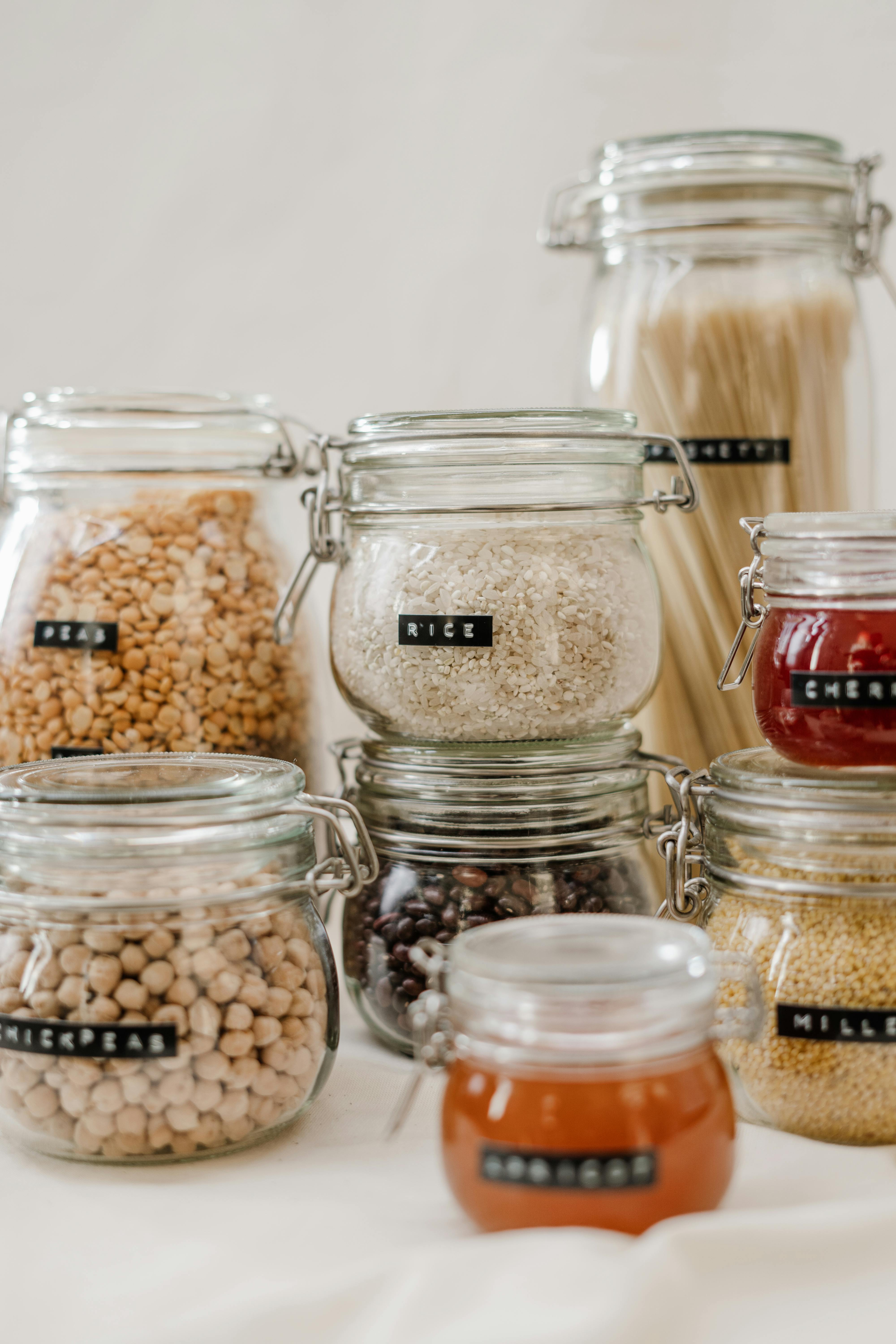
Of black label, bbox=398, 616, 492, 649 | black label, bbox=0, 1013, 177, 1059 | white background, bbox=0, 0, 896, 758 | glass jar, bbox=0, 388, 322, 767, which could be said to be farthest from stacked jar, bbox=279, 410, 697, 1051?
white background, bbox=0, 0, 896, 758

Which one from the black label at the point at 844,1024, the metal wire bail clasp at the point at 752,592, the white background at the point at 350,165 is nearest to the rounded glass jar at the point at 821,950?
the black label at the point at 844,1024

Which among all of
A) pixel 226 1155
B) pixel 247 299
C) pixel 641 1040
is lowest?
pixel 226 1155

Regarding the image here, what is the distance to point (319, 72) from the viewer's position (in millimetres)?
1466

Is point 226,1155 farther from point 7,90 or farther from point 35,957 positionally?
point 7,90

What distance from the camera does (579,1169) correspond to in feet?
2.20

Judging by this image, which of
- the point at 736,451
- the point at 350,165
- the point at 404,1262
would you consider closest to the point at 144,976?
the point at 404,1262

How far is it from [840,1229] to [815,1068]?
122mm

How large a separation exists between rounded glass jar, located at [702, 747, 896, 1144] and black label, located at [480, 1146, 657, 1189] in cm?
19

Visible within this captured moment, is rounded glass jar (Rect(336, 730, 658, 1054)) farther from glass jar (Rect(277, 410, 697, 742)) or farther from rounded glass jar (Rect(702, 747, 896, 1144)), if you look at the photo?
rounded glass jar (Rect(702, 747, 896, 1144))

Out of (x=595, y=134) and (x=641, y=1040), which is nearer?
(x=641, y=1040)

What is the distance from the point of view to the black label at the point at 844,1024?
2.65ft

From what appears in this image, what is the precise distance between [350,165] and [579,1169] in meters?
1.14

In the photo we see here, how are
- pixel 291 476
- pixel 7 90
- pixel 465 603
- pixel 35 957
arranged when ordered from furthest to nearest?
1. pixel 7 90
2. pixel 291 476
3. pixel 465 603
4. pixel 35 957

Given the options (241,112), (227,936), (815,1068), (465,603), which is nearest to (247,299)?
(241,112)
